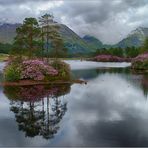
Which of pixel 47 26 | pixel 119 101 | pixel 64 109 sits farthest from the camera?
pixel 47 26

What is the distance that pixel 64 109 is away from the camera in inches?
1164

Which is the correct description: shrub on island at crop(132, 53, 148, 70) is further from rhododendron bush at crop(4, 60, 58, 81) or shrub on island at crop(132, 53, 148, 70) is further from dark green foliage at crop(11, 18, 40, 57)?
rhododendron bush at crop(4, 60, 58, 81)

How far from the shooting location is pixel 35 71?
178ft

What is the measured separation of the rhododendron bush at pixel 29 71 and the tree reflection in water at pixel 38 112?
15100mm

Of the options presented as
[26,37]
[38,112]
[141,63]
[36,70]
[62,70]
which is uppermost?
[26,37]

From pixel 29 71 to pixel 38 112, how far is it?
87.9 feet

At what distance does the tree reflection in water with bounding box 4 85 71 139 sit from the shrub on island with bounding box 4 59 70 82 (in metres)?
15.1

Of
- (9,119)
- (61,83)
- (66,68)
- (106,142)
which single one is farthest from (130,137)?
(66,68)

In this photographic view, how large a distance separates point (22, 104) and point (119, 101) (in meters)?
10.7

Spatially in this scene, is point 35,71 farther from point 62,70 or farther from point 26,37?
point 26,37

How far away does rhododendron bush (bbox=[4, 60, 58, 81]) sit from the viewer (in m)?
53.8

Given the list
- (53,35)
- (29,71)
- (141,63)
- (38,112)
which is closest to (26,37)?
(53,35)

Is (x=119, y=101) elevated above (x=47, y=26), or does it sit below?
below

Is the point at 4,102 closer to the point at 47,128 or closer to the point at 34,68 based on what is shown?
the point at 47,128
